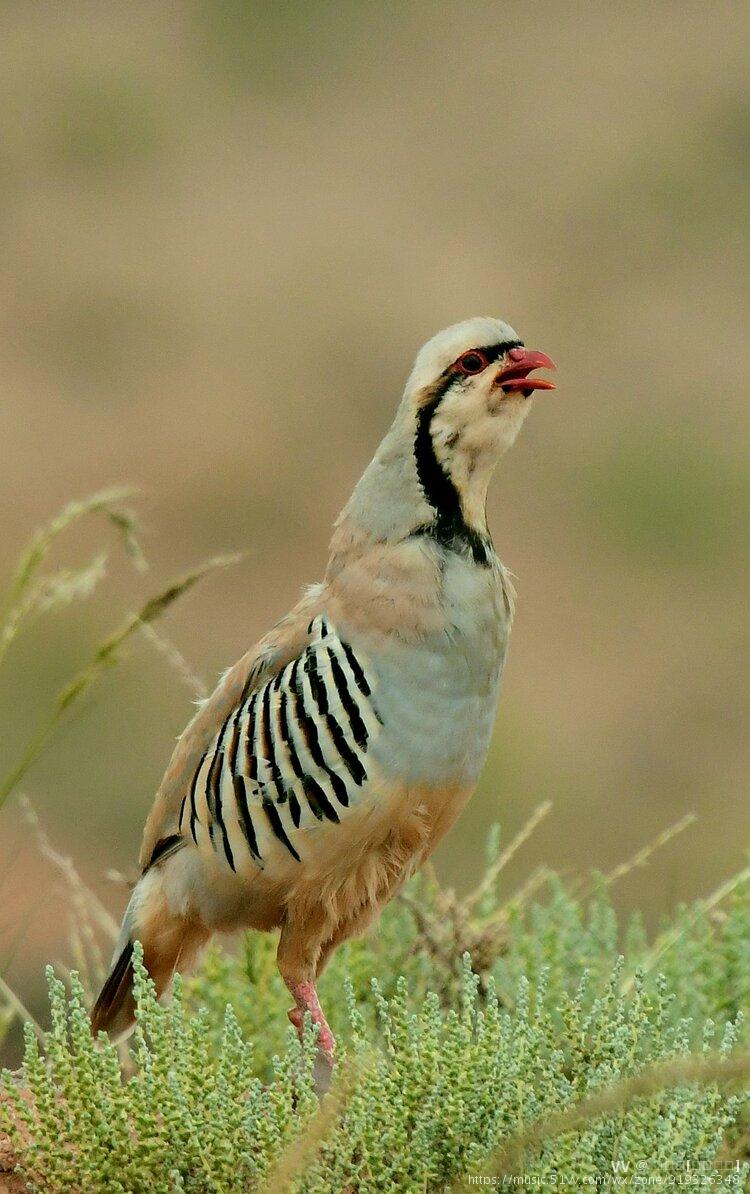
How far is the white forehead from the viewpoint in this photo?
3.23 meters

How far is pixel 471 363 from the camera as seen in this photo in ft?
10.6

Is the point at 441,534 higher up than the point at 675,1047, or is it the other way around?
the point at 441,534

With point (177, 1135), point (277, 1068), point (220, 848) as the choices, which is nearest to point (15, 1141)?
point (177, 1135)

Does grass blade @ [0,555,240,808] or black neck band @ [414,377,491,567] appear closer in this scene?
grass blade @ [0,555,240,808]

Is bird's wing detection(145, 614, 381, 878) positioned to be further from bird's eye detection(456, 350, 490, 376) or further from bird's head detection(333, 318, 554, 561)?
bird's eye detection(456, 350, 490, 376)

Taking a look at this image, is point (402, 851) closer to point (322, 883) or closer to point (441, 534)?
point (322, 883)

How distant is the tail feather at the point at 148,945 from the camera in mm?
3414

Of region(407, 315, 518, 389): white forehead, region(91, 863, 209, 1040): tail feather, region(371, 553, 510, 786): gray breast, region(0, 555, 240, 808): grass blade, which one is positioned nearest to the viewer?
region(0, 555, 240, 808): grass blade

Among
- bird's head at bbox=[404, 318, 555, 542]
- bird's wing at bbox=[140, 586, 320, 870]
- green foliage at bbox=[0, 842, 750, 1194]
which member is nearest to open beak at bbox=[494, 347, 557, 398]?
bird's head at bbox=[404, 318, 555, 542]

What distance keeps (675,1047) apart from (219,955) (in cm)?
160

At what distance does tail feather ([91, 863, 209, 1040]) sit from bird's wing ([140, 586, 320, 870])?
74 mm

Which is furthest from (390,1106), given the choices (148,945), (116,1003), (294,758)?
(116,1003)

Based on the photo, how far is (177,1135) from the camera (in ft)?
8.48

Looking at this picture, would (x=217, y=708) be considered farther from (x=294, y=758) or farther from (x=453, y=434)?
(x=453, y=434)
